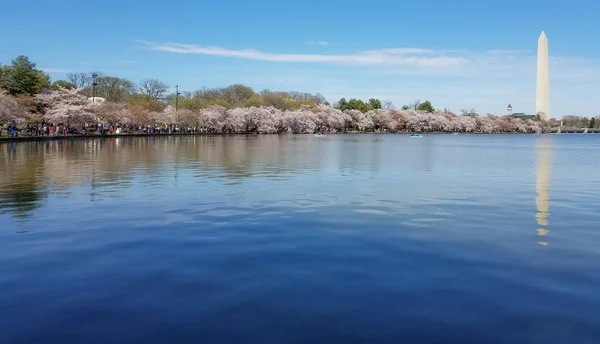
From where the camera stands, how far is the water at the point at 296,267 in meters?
5.98

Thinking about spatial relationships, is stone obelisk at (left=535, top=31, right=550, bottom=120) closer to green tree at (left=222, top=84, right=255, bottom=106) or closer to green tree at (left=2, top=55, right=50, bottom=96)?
green tree at (left=222, top=84, right=255, bottom=106)

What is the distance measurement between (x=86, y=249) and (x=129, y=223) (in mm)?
2581

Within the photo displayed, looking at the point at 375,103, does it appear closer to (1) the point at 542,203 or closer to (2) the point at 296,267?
(1) the point at 542,203

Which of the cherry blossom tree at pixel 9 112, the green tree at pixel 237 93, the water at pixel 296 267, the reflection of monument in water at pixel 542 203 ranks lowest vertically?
the water at pixel 296 267

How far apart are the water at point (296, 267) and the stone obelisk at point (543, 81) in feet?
502

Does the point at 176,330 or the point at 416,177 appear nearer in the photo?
the point at 176,330

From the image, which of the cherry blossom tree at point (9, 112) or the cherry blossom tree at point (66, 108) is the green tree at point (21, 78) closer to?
→ the cherry blossom tree at point (66, 108)

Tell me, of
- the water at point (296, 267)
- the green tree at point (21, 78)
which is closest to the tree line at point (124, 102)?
the green tree at point (21, 78)

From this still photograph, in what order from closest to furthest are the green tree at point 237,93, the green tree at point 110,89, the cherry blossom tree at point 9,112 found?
1. the cherry blossom tree at point 9,112
2. the green tree at point 110,89
3. the green tree at point 237,93

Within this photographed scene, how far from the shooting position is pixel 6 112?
186 feet

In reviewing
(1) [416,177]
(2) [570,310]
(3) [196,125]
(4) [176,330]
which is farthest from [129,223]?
(3) [196,125]

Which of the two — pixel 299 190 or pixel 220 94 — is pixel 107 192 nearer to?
pixel 299 190

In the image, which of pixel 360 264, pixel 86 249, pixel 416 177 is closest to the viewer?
pixel 360 264

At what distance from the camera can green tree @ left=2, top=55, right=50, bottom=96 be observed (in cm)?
7688
